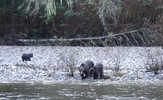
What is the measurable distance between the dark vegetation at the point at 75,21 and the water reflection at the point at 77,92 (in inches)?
698

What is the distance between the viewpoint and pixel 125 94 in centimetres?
1033

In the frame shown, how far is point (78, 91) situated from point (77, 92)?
17 cm

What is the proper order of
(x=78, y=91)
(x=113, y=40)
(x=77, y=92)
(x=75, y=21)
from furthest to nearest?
(x=75, y=21) < (x=113, y=40) < (x=78, y=91) < (x=77, y=92)

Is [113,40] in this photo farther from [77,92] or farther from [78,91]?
[77,92]

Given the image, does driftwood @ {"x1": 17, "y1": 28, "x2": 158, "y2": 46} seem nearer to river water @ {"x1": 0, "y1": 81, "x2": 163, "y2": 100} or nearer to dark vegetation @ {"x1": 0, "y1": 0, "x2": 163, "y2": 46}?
dark vegetation @ {"x1": 0, "y1": 0, "x2": 163, "y2": 46}

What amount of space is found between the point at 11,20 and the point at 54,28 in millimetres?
3483

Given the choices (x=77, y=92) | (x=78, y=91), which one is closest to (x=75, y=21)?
(x=78, y=91)

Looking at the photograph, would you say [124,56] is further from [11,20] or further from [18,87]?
[11,20]

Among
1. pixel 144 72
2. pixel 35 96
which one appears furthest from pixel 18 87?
pixel 144 72

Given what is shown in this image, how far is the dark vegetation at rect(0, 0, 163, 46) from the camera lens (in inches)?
1195

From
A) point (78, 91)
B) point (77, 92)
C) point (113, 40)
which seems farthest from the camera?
point (113, 40)

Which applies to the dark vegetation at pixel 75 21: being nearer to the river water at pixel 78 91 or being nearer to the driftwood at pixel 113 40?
the driftwood at pixel 113 40

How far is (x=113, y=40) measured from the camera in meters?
27.6

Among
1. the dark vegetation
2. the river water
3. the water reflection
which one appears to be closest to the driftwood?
the dark vegetation
